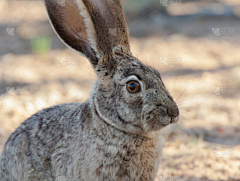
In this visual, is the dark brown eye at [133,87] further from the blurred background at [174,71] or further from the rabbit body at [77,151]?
the blurred background at [174,71]

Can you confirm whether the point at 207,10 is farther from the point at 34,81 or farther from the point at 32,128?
the point at 32,128

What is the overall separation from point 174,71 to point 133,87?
156 inches

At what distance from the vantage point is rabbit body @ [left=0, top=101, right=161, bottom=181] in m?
3.29

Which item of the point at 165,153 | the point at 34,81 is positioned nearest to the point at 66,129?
the point at 165,153

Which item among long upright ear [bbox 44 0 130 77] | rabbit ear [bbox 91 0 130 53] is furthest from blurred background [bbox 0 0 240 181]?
rabbit ear [bbox 91 0 130 53]

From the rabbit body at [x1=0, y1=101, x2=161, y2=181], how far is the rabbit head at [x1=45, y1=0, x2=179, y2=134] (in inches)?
6.7

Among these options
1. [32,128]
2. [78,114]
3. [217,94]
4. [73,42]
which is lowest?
[217,94]

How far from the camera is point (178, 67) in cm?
712

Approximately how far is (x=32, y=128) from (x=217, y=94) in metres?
3.66

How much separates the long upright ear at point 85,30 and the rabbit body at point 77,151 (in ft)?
1.79

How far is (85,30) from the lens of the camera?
133 inches

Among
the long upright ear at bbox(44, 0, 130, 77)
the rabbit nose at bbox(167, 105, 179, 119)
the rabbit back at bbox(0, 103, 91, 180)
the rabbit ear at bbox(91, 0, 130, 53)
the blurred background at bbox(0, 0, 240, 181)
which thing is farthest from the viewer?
the blurred background at bbox(0, 0, 240, 181)

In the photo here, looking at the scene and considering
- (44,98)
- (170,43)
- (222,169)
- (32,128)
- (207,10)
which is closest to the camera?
Result: (32,128)

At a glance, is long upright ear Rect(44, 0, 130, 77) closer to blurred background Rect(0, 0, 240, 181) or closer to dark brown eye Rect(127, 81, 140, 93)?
blurred background Rect(0, 0, 240, 181)
